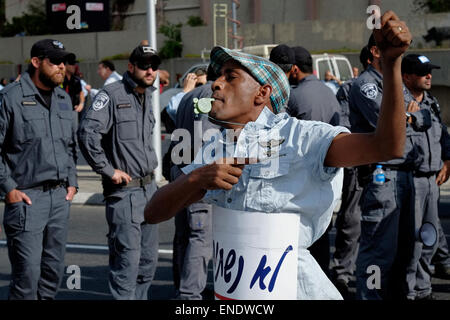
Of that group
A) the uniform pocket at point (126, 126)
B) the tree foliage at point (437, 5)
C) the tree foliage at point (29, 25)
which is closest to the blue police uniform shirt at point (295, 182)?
the uniform pocket at point (126, 126)

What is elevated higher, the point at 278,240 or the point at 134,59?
the point at 134,59

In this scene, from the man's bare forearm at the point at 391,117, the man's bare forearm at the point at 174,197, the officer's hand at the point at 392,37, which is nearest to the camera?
the officer's hand at the point at 392,37

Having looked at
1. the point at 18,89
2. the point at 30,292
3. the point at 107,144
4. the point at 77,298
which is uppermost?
the point at 18,89

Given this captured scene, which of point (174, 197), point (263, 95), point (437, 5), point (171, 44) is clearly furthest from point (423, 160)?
point (171, 44)

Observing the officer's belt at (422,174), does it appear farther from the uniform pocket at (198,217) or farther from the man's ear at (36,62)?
the man's ear at (36,62)

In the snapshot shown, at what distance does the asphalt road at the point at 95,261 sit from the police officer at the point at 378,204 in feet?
3.22

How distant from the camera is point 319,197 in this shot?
2752mm

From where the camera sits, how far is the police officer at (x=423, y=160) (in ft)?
18.9

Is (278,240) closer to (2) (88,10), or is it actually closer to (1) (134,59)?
(1) (134,59)

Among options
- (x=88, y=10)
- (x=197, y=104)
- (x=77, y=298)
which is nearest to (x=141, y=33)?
(x=88, y=10)

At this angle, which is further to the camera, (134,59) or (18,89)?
(134,59)

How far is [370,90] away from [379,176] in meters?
0.60

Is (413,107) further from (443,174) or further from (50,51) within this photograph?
(50,51)
